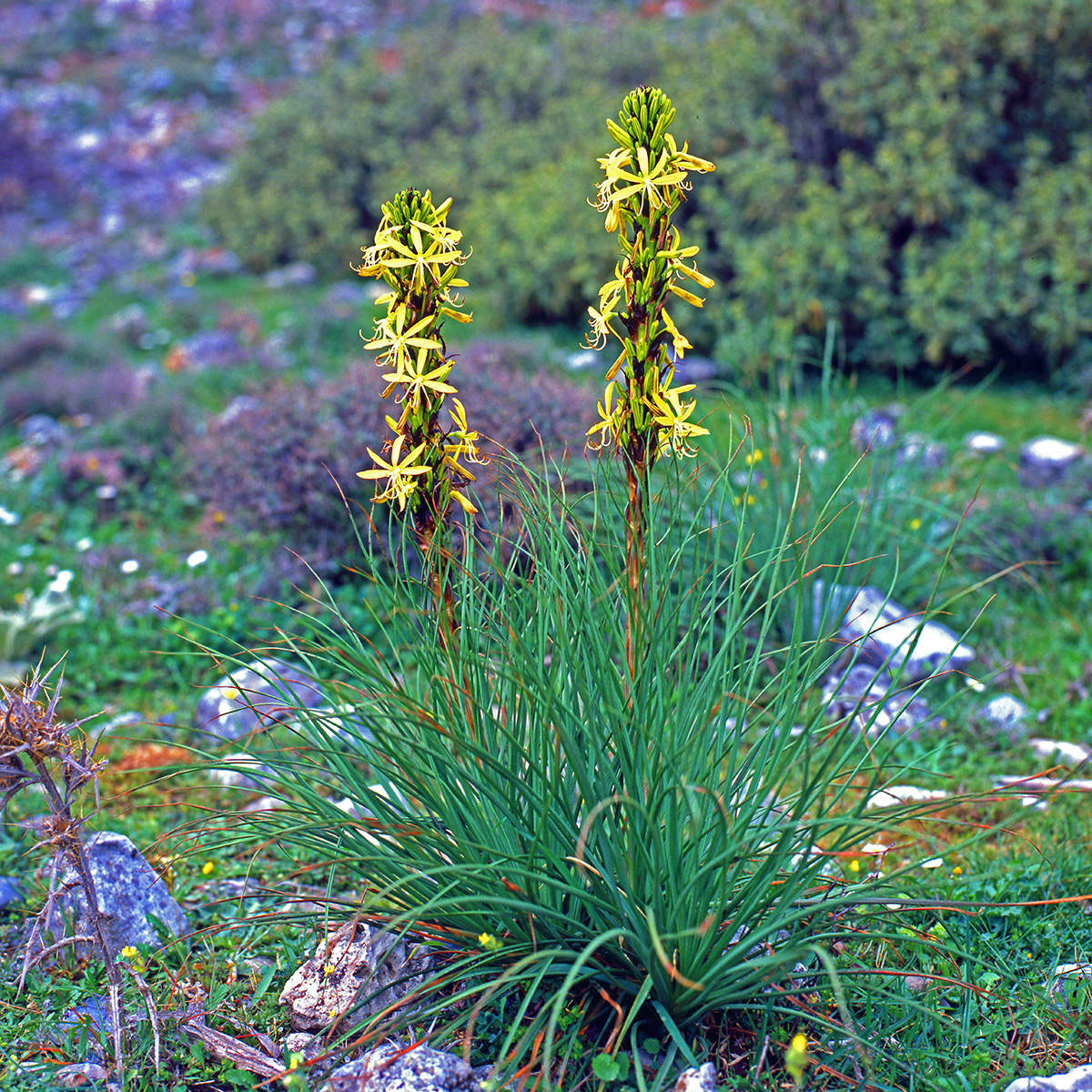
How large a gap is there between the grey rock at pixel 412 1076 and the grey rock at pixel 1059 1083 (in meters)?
1.02

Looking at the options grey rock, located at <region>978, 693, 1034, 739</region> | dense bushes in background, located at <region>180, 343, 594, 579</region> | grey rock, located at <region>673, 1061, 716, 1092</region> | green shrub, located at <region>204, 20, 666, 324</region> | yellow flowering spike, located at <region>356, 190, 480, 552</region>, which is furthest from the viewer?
green shrub, located at <region>204, 20, 666, 324</region>

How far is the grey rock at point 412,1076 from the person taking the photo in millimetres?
1752

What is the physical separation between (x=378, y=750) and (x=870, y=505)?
2493mm

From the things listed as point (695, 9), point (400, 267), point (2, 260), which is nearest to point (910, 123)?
point (400, 267)

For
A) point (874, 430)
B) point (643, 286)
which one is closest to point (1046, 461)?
point (874, 430)

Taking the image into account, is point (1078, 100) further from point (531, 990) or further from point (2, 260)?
point (2, 260)

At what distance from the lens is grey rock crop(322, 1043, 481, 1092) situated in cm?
175

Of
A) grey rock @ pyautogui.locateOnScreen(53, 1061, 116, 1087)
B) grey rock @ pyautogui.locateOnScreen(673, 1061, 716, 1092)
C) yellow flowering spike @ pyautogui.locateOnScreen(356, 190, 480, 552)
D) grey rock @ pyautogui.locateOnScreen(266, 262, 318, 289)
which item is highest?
yellow flowering spike @ pyautogui.locateOnScreen(356, 190, 480, 552)

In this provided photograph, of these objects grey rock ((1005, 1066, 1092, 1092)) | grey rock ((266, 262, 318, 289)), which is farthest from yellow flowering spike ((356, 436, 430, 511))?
grey rock ((266, 262, 318, 289))

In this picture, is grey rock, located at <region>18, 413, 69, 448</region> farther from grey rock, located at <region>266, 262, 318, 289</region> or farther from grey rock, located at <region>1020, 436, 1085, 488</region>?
grey rock, located at <region>1020, 436, 1085, 488</region>

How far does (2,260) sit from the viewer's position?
1174cm

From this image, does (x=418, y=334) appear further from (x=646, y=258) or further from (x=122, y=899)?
(x=122, y=899)

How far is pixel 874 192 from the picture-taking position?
6.62 meters

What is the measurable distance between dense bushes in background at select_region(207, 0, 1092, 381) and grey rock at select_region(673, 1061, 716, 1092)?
4.17 metres
